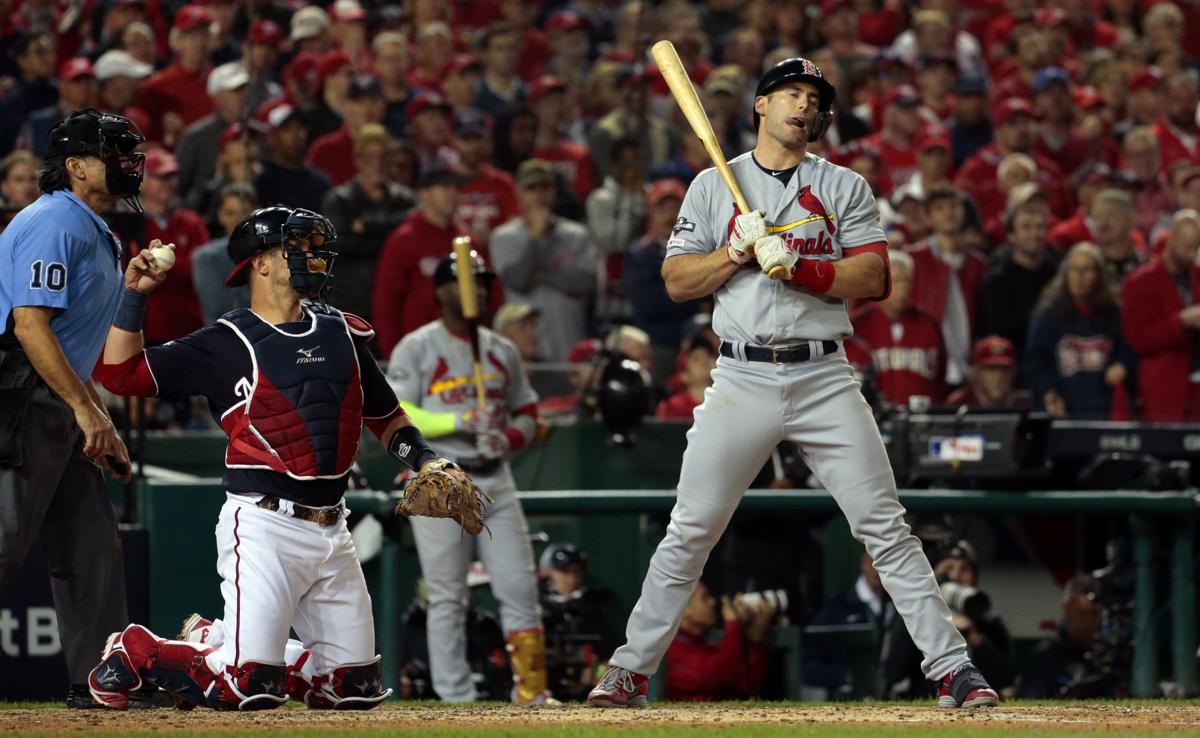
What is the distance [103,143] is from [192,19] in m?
6.01

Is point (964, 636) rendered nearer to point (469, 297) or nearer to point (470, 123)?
point (469, 297)

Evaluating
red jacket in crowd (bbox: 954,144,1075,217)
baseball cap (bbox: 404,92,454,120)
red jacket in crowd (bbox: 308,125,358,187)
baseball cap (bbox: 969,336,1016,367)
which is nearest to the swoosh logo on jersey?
baseball cap (bbox: 969,336,1016,367)

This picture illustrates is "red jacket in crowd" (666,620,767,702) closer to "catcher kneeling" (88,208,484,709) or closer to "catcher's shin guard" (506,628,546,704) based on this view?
"catcher's shin guard" (506,628,546,704)

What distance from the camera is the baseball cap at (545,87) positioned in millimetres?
11797

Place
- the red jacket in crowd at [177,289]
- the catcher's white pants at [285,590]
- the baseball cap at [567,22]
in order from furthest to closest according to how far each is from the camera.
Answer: the baseball cap at [567,22]
the red jacket in crowd at [177,289]
the catcher's white pants at [285,590]

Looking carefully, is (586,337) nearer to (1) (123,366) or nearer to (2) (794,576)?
(2) (794,576)

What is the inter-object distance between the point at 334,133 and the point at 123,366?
5889 millimetres

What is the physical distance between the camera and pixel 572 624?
8094mm

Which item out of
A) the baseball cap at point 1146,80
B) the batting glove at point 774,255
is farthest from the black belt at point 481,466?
the baseball cap at point 1146,80

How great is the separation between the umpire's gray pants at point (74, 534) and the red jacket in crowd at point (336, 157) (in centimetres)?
526

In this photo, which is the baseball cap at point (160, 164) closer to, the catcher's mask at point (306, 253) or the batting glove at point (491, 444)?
the batting glove at point (491, 444)

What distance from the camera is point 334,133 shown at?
10.9 m

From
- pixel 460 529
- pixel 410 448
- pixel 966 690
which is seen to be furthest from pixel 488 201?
pixel 966 690

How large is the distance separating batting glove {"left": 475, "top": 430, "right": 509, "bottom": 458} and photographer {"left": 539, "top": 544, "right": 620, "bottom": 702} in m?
0.76
